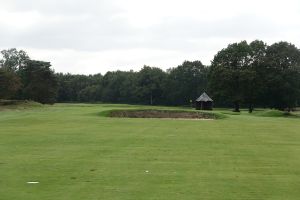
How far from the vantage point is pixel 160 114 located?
70.4m

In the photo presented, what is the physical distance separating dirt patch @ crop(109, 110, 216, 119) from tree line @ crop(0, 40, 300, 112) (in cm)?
2890

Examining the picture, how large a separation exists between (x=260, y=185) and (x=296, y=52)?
90.3 meters

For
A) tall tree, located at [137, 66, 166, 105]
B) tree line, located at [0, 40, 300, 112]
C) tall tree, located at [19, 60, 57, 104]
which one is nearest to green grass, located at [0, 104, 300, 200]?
tree line, located at [0, 40, 300, 112]

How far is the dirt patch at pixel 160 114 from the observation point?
65500mm

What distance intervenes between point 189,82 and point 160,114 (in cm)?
8155

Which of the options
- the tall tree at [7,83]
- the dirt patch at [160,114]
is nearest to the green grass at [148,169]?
the dirt patch at [160,114]

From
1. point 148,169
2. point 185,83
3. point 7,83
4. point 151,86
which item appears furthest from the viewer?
point 151,86

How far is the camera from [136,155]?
1952 cm

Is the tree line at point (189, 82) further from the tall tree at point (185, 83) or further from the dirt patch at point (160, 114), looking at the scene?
Answer: the dirt patch at point (160, 114)

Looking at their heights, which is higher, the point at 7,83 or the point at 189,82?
the point at 189,82

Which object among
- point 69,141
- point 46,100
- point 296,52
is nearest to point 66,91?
point 46,100

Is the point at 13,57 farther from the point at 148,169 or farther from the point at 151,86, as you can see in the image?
the point at 148,169

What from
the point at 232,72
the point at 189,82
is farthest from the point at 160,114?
the point at 189,82

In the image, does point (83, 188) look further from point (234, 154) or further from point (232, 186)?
point (234, 154)
